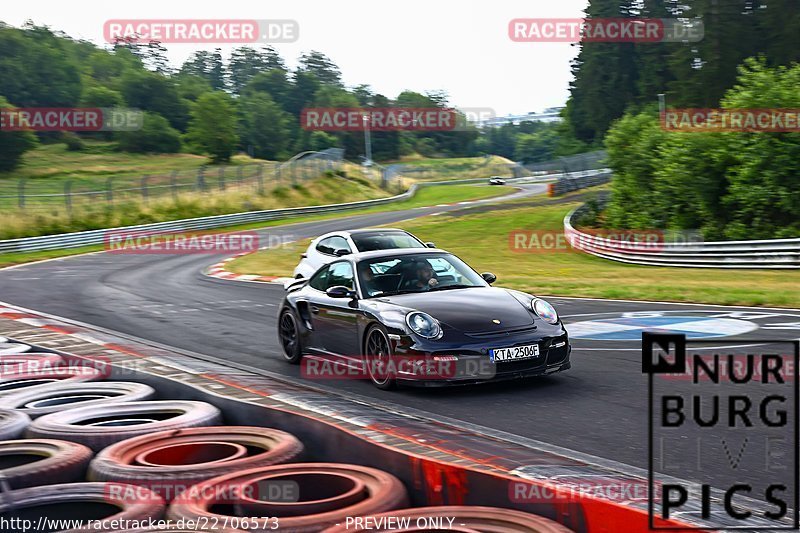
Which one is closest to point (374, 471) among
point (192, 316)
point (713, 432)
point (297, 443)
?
point (297, 443)

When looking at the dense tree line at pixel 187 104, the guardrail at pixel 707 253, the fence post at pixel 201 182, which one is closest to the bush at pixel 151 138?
the dense tree line at pixel 187 104

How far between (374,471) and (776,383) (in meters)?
4.39

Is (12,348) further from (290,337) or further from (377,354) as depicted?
(377,354)

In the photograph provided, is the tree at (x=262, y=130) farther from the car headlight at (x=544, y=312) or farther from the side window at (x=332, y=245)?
the car headlight at (x=544, y=312)

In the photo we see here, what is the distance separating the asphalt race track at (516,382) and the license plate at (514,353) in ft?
1.02

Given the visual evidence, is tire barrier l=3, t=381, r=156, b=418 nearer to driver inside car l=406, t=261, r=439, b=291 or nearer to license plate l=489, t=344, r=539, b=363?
license plate l=489, t=344, r=539, b=363

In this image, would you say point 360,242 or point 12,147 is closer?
point 360,242

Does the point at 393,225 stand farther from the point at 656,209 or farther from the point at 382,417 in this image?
the point at 382,417

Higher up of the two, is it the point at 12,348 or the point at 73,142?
the point at 73,142

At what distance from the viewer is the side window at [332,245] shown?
15.2m

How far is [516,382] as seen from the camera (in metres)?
8.75
